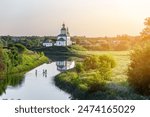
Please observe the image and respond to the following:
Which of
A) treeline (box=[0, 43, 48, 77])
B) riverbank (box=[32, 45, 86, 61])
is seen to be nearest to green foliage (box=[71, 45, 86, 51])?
riverbank (box=[32, 45, 86, 61])

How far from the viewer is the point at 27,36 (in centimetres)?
514

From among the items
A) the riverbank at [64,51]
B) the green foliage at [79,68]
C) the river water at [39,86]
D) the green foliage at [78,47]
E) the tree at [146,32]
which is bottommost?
the river water at [39,86]

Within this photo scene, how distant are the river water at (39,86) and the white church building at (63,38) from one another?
1.12 feet

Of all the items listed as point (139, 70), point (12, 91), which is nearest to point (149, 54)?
point (139, 70)

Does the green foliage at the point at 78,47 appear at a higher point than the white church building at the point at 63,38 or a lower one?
lower

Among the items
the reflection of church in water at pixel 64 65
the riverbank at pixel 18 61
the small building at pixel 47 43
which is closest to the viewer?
the small building at pixel 47 43

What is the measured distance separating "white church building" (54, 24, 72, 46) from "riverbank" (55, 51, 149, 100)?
286 millimetres

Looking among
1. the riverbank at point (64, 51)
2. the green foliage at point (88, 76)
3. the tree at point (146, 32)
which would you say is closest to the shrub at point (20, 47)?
the riverbank at point (64, 51)

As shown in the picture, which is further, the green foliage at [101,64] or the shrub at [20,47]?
the shrub at [20,47]

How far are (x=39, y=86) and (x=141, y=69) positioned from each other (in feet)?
4.78

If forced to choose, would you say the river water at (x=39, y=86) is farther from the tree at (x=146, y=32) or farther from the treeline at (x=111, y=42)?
the tree at (x=146, y=32)

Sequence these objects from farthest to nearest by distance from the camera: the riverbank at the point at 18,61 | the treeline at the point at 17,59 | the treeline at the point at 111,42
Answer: the riverbank at the point at 18,61 < the treeline at the point at 17,59 < the treeline at the point at 111,42

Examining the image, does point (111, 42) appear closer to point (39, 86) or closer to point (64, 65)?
point (64, 65)

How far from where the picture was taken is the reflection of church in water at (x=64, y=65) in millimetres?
5644
